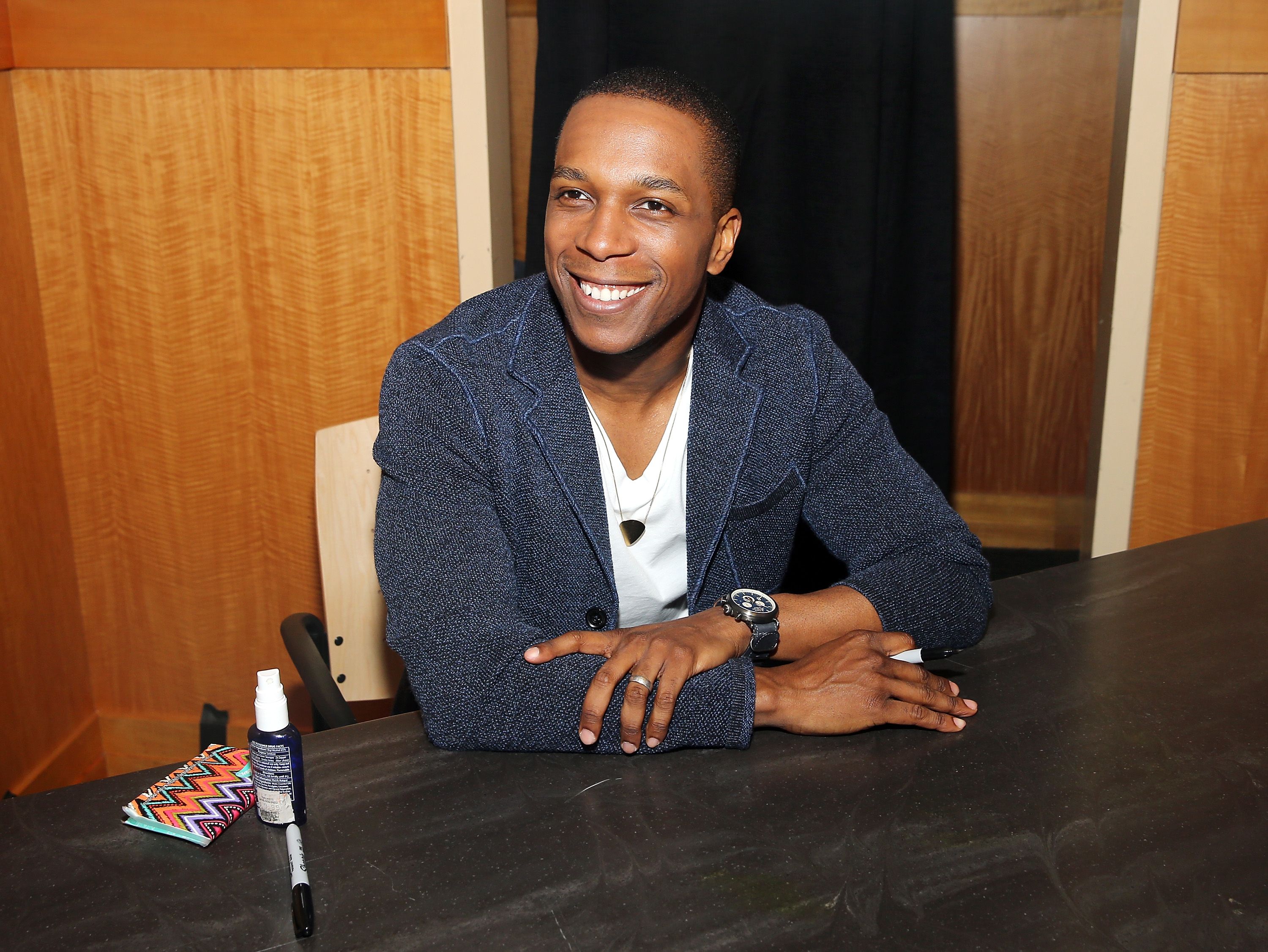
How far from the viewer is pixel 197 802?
107 centimetres

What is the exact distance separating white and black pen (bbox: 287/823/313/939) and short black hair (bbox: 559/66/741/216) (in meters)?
1.02

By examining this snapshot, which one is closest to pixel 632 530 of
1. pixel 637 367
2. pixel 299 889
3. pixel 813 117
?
pixel 637 367

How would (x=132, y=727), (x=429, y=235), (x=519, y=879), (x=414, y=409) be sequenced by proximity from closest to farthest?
(x=519, y=879)
(x=414, y=409)
(x=429, y=235)
(x=132, y=727)

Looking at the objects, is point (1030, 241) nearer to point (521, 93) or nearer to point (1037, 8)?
point (1037, 8)

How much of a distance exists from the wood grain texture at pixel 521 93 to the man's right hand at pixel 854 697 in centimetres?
183

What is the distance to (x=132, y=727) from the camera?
112 inches

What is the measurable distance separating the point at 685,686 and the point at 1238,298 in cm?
189

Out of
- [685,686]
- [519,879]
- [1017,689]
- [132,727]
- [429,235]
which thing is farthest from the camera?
[132,727]

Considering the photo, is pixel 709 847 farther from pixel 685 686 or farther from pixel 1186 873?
pixel 1186 873

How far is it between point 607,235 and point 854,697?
2.26ft

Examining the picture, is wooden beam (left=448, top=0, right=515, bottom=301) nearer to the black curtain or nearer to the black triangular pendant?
the black curtain

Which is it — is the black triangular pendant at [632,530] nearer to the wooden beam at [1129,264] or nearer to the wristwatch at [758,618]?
the wristwatch at [758,618]

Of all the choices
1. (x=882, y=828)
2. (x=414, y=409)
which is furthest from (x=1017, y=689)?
(x=414, y=409)

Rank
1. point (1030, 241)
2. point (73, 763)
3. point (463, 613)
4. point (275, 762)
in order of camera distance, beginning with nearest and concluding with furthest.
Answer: point (275, 762)
point (463, 613)
point (73, 763)
point (1030, 241)
